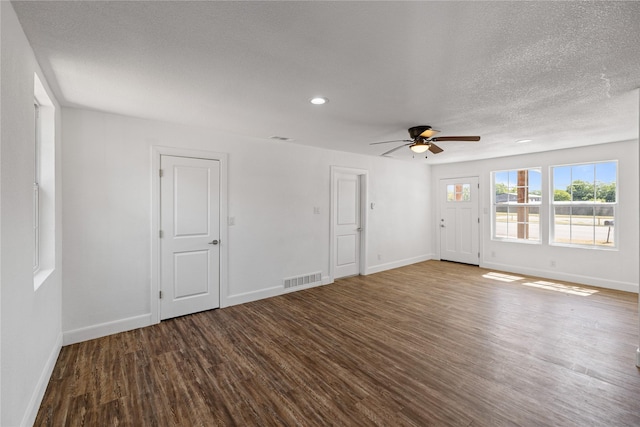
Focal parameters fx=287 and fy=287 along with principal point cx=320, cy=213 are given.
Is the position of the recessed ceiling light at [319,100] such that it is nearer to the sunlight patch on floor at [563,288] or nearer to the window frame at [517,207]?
the sunlight patch on floor at [563,288]

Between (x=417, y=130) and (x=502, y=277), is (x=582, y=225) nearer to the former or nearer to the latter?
(x=502, y=277)

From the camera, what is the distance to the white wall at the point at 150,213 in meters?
3.08

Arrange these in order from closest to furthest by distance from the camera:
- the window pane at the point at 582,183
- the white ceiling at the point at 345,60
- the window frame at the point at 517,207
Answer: the white ceiling at the point at 345,60 < the window pane at the point at 582,183 < the window frame at the point at 517,207

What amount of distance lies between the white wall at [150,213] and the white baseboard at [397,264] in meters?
0.04

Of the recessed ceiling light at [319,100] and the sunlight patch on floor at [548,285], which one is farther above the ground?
the recessed ceiling light at [319,100]

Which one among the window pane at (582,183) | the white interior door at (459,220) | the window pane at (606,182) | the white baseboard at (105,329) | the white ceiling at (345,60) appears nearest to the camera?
the white ceiling at (345,60)

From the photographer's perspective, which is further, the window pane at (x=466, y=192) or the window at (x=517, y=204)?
the window pane at (x=466, y=192)

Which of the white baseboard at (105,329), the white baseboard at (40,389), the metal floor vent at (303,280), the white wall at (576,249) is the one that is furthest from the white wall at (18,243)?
the white wall at (576,249)

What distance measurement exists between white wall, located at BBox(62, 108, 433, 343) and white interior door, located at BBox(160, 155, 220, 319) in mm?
193

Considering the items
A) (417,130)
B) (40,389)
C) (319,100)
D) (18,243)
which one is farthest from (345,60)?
(40,389)

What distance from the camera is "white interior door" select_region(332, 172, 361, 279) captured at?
18.1 feet

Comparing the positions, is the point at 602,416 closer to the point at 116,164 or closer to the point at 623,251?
the point at 623,251

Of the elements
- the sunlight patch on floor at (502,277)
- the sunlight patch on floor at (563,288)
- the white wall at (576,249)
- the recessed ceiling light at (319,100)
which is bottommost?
the sunlight patch on floor at (563,288)

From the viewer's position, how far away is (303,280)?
496 centimetres
